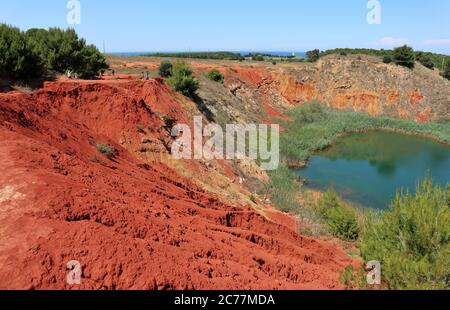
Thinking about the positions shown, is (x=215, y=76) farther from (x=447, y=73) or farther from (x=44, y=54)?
(x=447, y=73)

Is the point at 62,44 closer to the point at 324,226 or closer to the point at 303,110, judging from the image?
→ the point at 324,226

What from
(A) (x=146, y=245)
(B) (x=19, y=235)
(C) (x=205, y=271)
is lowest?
(C) (x=205, y=271)

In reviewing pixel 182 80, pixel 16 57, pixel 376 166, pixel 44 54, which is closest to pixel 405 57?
pixel 376 166

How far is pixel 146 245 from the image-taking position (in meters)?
8.57

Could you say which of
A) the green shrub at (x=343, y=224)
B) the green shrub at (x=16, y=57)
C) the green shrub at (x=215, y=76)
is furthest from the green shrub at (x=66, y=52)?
the green shrub at (x=343, y=224)

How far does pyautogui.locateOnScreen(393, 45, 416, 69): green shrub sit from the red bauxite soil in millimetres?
46782

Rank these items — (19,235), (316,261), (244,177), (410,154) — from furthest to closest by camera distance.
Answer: (410,154) → (244,177) → (316,261) → (19,235)

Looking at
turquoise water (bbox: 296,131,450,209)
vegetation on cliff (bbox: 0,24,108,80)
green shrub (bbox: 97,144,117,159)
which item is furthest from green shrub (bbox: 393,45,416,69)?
green shrub (bbox: 97,144,117,159)

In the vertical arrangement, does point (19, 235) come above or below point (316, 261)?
above

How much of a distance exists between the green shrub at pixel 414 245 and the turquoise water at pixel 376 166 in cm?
1220

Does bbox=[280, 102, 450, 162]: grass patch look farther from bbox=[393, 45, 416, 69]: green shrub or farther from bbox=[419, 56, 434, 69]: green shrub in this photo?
bbox=[419, 56, 434, 69]: green shrub

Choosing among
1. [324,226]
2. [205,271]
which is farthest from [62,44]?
[205,271]

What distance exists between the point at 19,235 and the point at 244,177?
1619cm

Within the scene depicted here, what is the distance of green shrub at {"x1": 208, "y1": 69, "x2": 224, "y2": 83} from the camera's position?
40.4 metres
